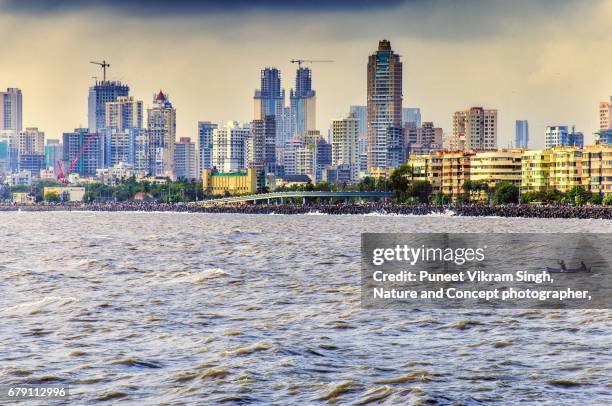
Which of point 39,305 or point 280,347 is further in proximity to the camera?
point 39,305

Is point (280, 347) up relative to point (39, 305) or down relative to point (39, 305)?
down

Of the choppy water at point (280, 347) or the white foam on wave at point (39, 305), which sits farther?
the white foam on wave at point (39, 305)

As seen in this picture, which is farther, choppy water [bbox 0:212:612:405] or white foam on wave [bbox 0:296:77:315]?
white foam on wave [bbox 0:296:77:315]

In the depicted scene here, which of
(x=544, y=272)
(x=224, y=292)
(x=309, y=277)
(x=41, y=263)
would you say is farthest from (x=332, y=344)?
(x=41, y=263)

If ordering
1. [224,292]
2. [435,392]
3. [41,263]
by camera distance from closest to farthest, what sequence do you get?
[435,392] → [224,292] → [41,263]

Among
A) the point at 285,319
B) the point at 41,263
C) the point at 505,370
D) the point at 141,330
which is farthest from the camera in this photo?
the point at 41,263

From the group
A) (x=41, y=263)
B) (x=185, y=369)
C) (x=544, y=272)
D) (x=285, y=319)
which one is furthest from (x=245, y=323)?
(x=41, y=263)

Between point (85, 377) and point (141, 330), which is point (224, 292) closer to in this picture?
point (141, 330)

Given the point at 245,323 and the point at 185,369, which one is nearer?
the point at 185,369

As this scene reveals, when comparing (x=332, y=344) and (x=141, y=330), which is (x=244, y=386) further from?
(x=141, y=330)
